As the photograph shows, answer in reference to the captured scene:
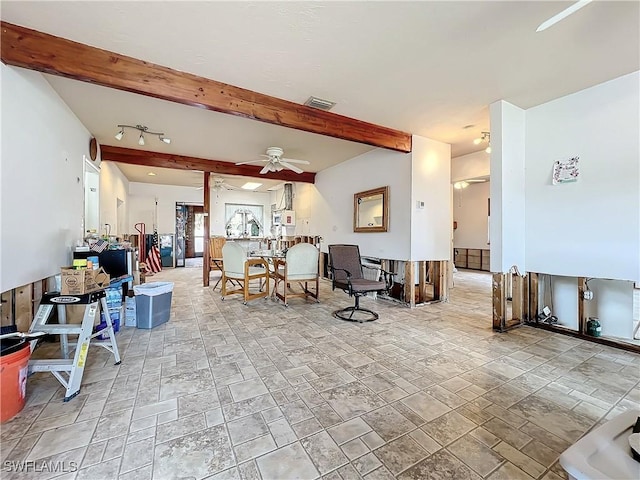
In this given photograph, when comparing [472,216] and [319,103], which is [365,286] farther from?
[472,216]

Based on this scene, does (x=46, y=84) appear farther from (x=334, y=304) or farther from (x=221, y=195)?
(x=221, y=195)

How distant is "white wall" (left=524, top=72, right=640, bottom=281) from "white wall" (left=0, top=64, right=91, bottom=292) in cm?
545

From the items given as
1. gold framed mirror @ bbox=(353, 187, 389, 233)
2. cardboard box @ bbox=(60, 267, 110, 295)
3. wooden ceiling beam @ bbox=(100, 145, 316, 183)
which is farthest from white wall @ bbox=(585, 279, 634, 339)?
wooden ceiling beam @ bbox=(100, 145, 316, 183)

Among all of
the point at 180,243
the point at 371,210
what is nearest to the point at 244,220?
the point at 180,243

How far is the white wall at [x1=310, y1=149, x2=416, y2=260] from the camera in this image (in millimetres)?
4613

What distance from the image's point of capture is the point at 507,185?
11.2ft

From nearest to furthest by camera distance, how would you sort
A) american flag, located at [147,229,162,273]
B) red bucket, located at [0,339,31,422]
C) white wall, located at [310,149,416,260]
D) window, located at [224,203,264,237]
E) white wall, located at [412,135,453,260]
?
red bucket, located at [0,339,31,422] → white wall, located at [412,135,453,260] → white wall, located at [310,149,416,260] → american flag, located at [147,229,162,273] → window, located at [224,203,264,237]

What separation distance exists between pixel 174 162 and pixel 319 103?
3838mm

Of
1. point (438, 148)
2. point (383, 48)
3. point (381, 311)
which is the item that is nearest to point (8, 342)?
point (383, 48)

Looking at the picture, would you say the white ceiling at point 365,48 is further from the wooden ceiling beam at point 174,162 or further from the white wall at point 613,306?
the white wall at point 613,306

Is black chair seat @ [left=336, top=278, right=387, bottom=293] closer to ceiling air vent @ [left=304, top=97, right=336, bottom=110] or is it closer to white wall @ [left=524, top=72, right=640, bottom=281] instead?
white wall @ [left=524, top=72, right=640, bottom=281]

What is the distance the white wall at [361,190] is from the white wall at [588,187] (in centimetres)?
165

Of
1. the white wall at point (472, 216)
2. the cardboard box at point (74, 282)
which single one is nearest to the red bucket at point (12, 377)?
the cardboard box at point (74, 282)

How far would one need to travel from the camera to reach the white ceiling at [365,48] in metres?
1.96
